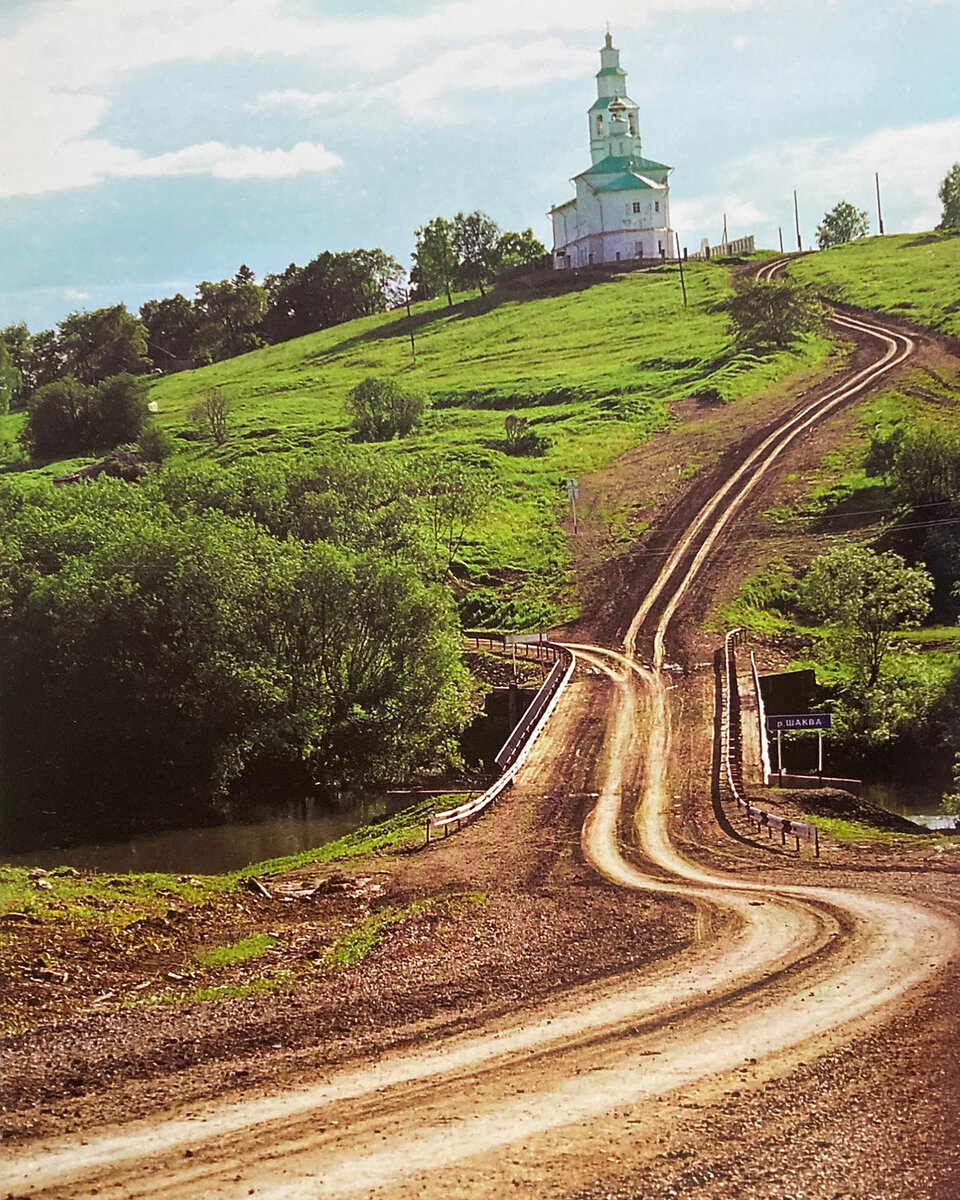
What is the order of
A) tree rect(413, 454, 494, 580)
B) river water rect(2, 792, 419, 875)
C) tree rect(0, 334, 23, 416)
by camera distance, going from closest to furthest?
river water rect(2, 792, 419, 875) < tree rect(413, 454, 494, 580) < tree rect(0, 334, 23, 416)

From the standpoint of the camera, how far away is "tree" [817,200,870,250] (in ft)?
433

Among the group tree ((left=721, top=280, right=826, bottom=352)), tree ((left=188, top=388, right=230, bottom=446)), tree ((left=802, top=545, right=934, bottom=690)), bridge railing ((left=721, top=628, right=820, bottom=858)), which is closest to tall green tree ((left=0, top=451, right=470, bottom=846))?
bridge railing ((left=721, top=628, right=820, bottom=858))

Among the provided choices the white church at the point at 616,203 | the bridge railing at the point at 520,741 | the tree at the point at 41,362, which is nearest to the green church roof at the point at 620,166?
the white church at the point at 616,203

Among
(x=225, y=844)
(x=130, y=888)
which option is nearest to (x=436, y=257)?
(x=225, y=844)

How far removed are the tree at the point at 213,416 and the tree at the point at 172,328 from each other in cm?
2206

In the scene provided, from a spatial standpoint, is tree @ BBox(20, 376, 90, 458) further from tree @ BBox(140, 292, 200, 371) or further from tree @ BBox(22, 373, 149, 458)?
tree @ BBox(140, 292, 200, 371)

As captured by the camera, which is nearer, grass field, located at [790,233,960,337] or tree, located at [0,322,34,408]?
tree, located at [0,322,34,408]

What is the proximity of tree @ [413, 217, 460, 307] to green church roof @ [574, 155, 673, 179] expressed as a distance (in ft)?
54.1

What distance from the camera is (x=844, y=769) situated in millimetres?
41094

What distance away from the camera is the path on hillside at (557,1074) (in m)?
11.4

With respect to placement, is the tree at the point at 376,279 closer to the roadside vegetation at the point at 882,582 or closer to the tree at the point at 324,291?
the tree at the point at 324,291

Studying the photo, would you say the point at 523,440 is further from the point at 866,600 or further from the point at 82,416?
the point at 866,600

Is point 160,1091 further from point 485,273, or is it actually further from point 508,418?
point 485,273

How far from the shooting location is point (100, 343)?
84125 mm
